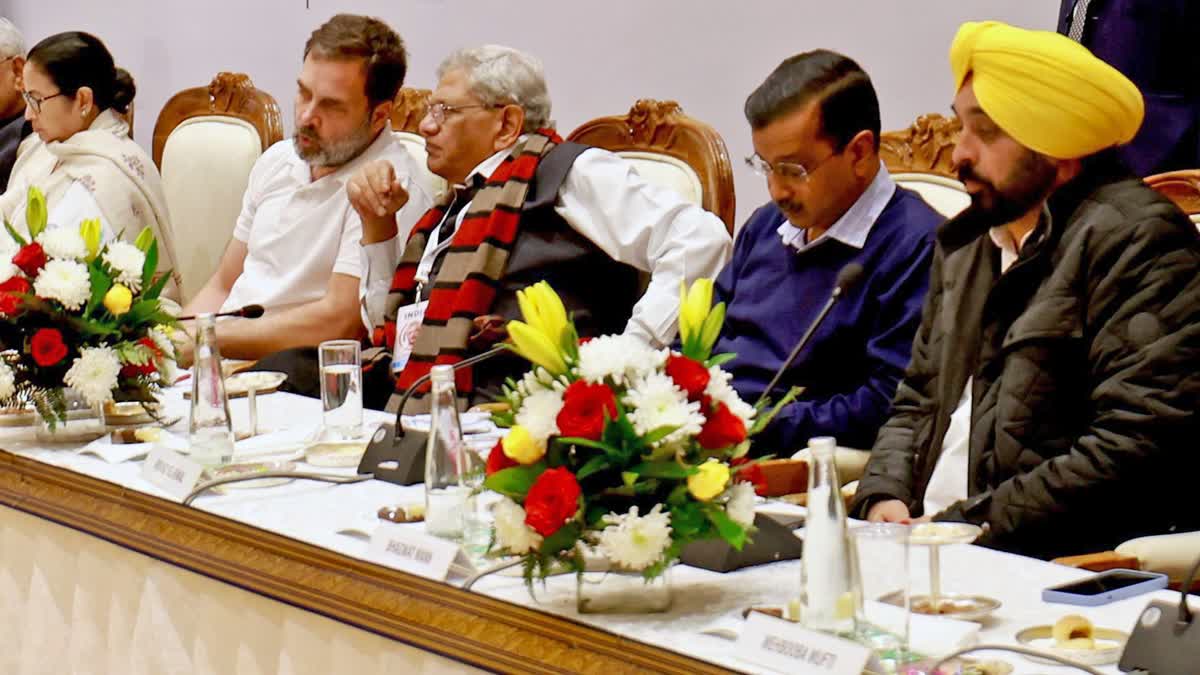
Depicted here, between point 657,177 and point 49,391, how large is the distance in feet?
4.52

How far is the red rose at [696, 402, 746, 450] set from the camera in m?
1.43

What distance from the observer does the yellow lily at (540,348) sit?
1.46 metres

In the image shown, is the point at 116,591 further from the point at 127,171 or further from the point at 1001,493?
the point at 127,171

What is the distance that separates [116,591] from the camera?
1938 mm

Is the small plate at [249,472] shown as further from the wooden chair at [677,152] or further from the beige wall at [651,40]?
the beige wall at [651,40]

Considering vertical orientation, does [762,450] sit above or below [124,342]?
below

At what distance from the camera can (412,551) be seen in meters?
1.61

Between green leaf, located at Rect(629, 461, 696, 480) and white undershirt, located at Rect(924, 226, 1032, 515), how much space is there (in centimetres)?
93

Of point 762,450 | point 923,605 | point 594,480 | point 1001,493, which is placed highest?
point 594,480

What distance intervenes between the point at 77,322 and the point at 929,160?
1517 millimetres

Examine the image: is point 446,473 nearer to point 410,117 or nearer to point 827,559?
point 827,559

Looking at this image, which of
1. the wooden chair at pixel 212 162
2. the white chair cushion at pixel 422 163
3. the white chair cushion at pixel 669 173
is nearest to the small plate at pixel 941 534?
the white chair cushion at pixel 669 173

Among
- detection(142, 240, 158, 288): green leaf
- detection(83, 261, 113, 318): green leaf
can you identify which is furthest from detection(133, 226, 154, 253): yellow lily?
detection(83, 261, 113, 318): green leaf

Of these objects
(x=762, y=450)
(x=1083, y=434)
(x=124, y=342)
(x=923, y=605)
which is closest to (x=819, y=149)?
(x=762, y=450)
